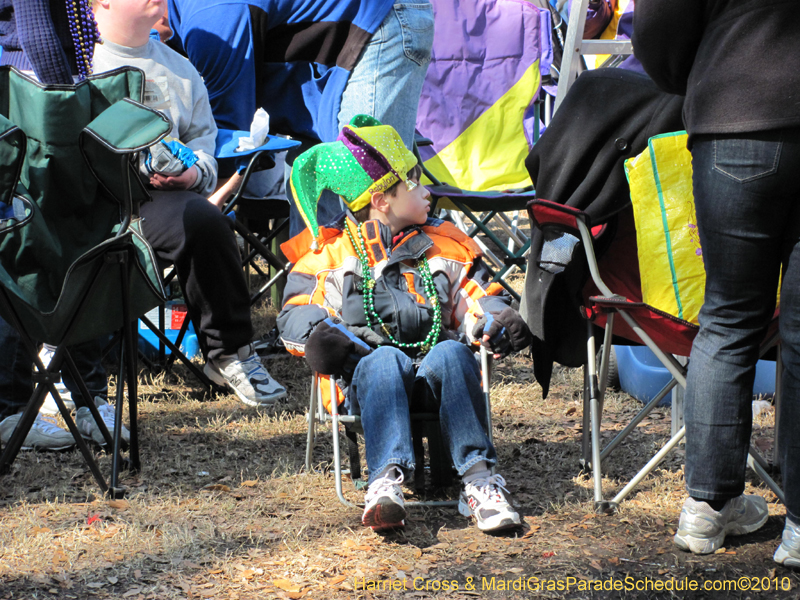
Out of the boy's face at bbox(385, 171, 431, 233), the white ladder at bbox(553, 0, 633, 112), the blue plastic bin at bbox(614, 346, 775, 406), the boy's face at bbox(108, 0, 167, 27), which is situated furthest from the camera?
the blue plastic bin at bbox(614, 346, 775, 406)

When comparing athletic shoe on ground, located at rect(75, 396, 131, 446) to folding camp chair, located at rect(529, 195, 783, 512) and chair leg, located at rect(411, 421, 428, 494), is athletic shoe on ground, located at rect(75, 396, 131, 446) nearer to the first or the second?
chair leg, located at rect(411, 421, 428, 494)

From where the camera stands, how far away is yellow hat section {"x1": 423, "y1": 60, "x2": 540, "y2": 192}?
4.82 meters

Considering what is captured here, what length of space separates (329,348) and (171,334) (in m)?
1.89

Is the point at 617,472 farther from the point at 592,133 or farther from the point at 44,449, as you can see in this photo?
the point at 44,449

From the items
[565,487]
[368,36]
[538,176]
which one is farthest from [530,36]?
[565,487]

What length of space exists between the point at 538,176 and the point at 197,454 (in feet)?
4.58

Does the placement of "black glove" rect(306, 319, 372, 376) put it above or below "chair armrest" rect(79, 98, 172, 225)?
below

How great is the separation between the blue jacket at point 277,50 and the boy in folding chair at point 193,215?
0.71ft

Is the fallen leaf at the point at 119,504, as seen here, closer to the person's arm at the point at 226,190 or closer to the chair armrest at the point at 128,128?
the chair armrest at the point at 128,128

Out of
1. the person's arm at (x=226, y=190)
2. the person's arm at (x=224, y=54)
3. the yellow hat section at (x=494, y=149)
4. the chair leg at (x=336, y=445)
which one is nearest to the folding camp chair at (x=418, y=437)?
the chair leg at (x=336, y=445)

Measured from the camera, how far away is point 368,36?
342 centimetres

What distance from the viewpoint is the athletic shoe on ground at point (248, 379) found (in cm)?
334

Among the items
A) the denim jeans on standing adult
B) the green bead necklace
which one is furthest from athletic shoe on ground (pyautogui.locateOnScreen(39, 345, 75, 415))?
the denim jeans on standing adult

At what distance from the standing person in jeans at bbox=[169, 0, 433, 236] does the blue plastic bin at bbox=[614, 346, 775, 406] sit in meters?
1.25
